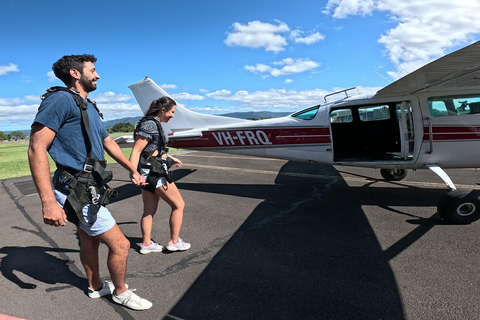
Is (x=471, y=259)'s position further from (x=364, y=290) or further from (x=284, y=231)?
(x=284, y=231)

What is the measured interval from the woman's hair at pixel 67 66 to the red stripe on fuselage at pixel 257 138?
4372mm

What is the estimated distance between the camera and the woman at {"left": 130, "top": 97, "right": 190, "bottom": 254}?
2.84 m

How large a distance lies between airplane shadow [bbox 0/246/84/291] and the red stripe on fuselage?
387 cm

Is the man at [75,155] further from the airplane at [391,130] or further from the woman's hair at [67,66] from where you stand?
the airplane at [391,130]

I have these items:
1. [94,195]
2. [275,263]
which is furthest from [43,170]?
[275,263]

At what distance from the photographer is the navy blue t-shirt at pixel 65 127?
1.71m

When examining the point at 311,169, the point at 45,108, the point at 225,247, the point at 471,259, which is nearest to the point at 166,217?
the point at 225,247

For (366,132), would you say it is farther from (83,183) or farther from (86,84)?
(83,183)

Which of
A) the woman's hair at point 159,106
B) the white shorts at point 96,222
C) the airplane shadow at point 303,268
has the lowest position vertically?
the airplane shadow at point 303,268

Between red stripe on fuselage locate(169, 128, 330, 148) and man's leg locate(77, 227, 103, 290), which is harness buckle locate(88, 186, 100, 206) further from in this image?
red stripe on fuselage locate(169, 128, 330, 148)

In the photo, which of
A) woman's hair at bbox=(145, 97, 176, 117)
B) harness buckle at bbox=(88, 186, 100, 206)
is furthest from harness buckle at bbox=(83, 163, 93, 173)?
woman's hair at bbox=(145, 97, 176, 117)

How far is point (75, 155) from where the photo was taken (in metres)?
1.90

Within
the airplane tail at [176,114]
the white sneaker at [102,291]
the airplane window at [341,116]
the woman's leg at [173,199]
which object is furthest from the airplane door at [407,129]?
the white sneaker at [102,291]

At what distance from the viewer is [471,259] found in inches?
111
